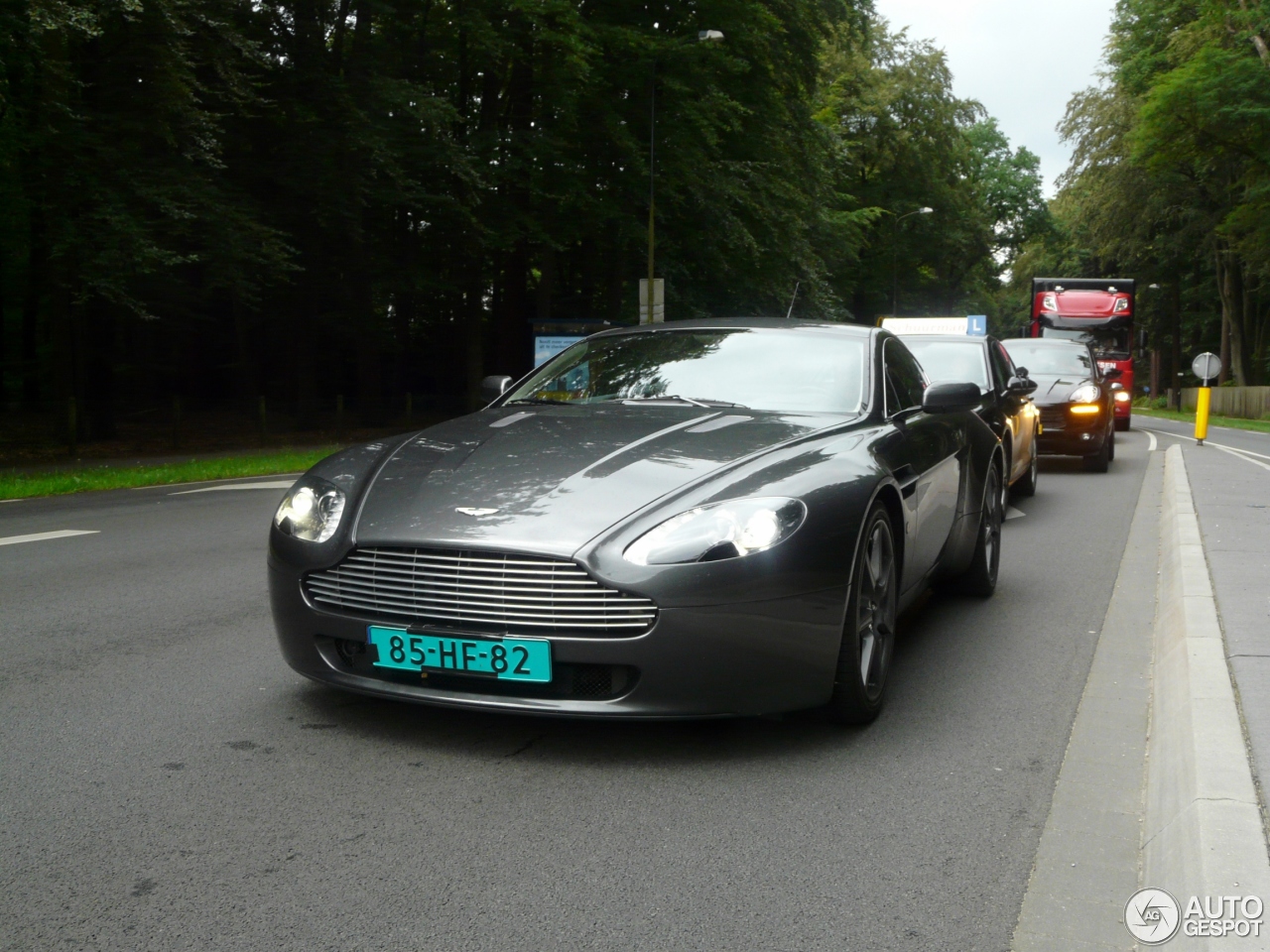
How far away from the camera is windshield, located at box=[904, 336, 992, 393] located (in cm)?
1116

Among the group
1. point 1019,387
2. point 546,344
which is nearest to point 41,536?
point 1019,387

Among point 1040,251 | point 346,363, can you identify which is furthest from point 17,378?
point 1040,251

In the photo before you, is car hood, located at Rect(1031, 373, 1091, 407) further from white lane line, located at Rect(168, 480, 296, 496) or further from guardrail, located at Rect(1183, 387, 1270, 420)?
guardrail, located at Rect(1183, 387, 1270, 420)

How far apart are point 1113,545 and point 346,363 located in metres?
28.1

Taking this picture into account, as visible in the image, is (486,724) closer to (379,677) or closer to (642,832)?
(379,677)

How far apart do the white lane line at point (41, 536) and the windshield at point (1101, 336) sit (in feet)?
85.6

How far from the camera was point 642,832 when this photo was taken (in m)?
3.34

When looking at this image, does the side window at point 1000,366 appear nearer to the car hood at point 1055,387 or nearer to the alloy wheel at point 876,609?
the car hood at point 1055,387

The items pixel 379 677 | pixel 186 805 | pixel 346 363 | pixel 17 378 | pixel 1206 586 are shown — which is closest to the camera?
pixel 186 805

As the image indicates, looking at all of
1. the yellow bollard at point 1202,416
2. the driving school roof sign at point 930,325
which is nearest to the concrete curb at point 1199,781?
the driving school roof sign at point 930,325

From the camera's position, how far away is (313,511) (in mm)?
4305

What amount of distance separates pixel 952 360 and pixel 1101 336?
22310 mm

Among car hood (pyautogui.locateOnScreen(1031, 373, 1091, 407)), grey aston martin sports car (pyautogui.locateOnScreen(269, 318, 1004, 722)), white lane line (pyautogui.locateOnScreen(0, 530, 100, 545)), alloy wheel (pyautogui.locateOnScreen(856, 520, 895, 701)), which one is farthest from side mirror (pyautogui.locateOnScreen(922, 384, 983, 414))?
car hood (pyautogui.locateOnScreen(1031, 373, 1091, 407))

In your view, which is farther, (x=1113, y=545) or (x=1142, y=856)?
(x=1113, y=545)
